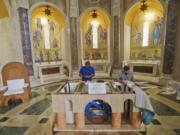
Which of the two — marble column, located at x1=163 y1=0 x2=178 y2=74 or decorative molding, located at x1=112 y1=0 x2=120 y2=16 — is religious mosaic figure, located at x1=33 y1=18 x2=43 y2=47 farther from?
marble column, located at x1=163 y1=0 x2=178 y2=74

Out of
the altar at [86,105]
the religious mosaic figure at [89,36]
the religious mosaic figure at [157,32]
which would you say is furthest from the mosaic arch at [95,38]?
the altar at [86,105]

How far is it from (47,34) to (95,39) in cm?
311

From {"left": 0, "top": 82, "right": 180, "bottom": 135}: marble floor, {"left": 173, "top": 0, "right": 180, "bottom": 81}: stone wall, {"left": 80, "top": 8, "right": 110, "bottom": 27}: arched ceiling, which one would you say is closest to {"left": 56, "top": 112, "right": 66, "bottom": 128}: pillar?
{"left": 0, "top": 82, "right": 180, "bottom": 135}: marble floor

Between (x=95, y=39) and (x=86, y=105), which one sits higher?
(x=95, y=39)

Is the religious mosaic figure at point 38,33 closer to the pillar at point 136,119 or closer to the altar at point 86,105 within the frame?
the altar at point 86,105

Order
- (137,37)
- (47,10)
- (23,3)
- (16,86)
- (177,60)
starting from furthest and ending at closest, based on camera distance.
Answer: (137,37)
(47,10)
(23,3)
(177,60)
(16,86)

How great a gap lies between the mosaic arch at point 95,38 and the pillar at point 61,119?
598 cm

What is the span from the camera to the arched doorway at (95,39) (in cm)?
829

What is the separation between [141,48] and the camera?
764 cm

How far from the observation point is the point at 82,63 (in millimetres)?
7715

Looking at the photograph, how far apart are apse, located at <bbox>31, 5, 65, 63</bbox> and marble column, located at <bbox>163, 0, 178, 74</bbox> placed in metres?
5.28

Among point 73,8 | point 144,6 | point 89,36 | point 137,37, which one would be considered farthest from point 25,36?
point 137,37

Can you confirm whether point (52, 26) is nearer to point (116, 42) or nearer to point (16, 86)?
point (116, 42)

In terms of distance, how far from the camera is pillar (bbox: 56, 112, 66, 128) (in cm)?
246
